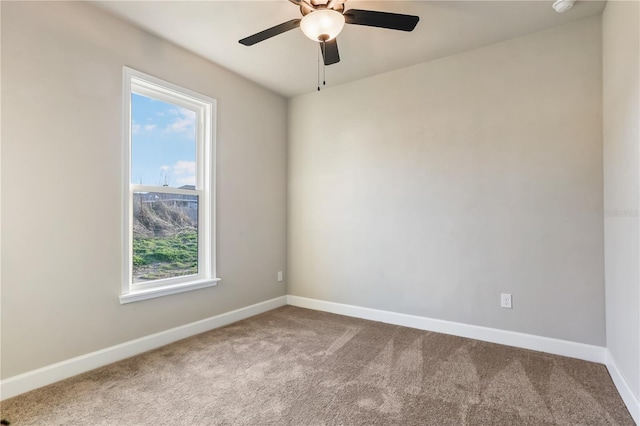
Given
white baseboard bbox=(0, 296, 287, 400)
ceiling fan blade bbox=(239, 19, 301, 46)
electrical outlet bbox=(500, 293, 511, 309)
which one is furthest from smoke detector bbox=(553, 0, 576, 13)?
white baseboard bbox=(0, 296, 287, 400)

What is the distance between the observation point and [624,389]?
185 centimetres

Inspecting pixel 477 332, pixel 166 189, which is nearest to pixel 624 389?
pixel 477 332

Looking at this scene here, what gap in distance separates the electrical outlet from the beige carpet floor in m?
0.34

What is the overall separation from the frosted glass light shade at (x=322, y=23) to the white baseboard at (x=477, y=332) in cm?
260

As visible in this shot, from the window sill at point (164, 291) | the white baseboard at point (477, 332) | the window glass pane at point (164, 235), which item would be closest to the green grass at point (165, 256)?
the window glass pane at point (164, 235)

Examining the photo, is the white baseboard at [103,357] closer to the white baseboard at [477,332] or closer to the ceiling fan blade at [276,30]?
the white baseboard at [477,332]

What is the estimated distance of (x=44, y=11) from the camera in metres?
2.07

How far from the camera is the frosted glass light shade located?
5.81ft

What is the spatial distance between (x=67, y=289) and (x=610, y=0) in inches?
164

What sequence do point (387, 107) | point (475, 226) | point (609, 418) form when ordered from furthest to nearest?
Result: point (387, 107)
point (475, 226)
point (609, 418)

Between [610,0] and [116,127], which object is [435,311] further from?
[116,127]

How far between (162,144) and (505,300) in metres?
3.29

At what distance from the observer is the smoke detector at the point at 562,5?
216 cm

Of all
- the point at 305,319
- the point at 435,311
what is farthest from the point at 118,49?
the point at 435,311
